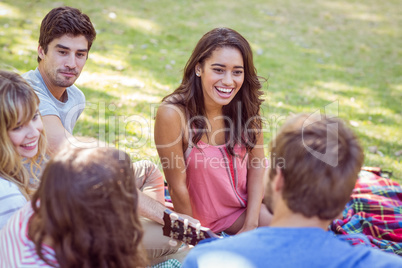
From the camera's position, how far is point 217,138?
11.0 feet

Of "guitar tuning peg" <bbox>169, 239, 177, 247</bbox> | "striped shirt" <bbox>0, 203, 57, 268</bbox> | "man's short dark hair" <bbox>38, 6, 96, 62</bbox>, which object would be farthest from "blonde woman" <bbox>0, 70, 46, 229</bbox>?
"man's short dark hair" <bbox>38, 6, 96, 62</bbox>

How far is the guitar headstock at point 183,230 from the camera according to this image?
100 inches

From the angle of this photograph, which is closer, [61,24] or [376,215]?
[61,24]

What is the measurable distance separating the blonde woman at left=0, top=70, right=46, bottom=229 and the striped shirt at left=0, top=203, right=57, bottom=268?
1.37 feet

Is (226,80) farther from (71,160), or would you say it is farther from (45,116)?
(71,160)

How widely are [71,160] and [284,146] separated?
867 mm

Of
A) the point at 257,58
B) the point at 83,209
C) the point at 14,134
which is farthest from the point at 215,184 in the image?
the point at 257,58

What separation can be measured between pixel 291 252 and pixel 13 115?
1.61 meters

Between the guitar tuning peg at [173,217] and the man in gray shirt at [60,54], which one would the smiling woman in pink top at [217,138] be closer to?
the guitar tuning peg at [173,217]

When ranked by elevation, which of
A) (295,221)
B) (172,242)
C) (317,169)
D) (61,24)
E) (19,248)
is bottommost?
(172,242)

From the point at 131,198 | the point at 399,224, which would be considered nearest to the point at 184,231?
the point at 131,198

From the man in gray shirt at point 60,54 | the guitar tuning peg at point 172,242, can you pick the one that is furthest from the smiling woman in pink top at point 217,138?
the man in gray shirt at point 60,54

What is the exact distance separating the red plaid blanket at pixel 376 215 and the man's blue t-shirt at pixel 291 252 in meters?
A: 1.87

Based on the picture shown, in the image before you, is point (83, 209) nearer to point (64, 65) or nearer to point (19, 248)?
point (19, 248)
